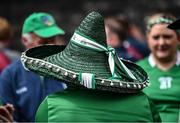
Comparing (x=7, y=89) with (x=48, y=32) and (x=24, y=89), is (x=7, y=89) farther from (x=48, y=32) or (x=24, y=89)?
(x=48, y=32)

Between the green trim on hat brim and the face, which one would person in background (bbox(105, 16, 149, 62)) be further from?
the green trim on hat brim

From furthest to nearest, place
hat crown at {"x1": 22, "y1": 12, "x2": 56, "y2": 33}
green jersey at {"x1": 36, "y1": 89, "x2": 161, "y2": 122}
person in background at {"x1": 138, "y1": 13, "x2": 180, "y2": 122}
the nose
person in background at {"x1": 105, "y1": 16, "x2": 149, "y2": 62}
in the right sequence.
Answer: person in background at {"x1": 105, "y1": 16, "x2": 149, "y2": 62}
the nose
hat crown at {"x1": 22, "y1": 12, "x2": 56, "y2": 33}
person in background at {"x1": 138, "y1": 13, "x2": 180, "y2": 122}
green jersey at {"x1": 36, "y1": 89, "x2": 161, "y2": 122}

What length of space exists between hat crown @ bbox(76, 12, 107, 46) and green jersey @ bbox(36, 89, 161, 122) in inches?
11.2

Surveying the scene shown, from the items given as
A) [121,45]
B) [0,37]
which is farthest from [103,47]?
[121,45]

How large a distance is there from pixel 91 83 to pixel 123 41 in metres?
4.65

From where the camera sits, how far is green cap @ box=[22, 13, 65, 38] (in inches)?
230

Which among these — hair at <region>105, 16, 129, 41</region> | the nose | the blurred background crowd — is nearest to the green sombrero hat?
the nose

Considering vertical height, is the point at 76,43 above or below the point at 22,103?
above

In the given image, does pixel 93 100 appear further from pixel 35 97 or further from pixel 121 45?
pixel 121 45

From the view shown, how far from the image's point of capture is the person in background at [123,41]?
7730mm

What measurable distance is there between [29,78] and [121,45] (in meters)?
2.49

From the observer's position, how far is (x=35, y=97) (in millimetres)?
5594

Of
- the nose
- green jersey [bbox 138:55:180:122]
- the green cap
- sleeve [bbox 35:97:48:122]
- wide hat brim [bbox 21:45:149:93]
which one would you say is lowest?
green jersey [bbox 138:55:180:122]

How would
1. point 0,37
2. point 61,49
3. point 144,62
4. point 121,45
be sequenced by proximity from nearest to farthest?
point 61,49, point 144,62, point 0,37, point 121,45
